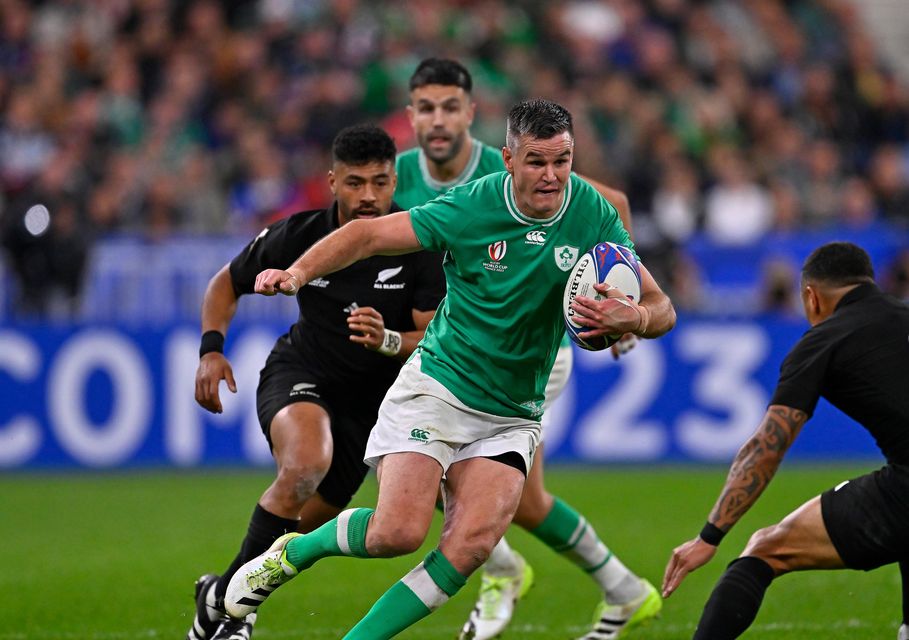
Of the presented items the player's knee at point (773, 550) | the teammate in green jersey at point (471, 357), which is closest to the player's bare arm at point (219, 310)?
the teammate in green jersey at point (471, 357)

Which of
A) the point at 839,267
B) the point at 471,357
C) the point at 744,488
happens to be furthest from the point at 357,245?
the point at 839,267

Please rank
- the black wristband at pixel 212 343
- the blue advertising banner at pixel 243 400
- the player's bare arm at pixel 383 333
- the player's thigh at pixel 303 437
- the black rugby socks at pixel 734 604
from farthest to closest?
the blue advertising banner at pixel 243 400 → the black wristband at pixel 212 343 → the player's thigh at pixel 303 437 → the player's bare arm at pixel 383 333 → the black rugby socks at pixel 734 604

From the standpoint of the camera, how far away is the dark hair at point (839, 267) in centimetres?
632

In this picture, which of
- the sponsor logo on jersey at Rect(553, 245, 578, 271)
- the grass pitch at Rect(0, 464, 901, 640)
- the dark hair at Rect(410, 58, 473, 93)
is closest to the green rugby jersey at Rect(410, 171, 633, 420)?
the sponsor logo on jersey at Rect(553, 245, 578, 271)

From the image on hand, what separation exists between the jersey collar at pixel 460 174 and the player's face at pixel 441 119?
75mm

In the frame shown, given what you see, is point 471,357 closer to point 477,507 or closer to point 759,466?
point 477,507

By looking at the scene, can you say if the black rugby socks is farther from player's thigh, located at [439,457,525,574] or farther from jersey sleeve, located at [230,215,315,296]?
jersey sleeve, located at [230,215,315,296]

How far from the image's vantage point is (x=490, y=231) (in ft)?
21.0

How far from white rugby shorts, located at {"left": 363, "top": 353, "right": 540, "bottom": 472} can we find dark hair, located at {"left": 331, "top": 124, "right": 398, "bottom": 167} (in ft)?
4.29

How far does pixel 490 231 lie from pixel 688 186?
11.9 m

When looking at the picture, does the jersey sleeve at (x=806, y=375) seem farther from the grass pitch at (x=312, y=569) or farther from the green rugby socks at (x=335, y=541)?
the grass pitch at (x=312, y=569)

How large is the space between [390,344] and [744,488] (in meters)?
1.89

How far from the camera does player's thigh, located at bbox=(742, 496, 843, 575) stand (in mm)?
6098

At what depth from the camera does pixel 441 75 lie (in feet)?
28.5
